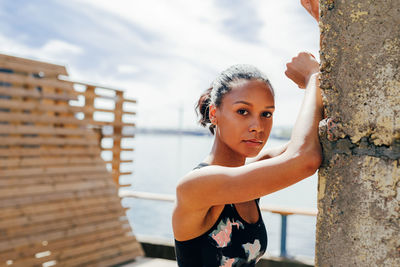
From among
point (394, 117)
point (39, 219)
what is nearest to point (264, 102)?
point (394, 117)

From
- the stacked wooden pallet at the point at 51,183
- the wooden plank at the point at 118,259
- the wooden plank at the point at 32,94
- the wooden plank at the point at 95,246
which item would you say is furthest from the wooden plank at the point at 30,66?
the wooden plank at the point at 118,259

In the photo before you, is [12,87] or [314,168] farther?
[12,87]

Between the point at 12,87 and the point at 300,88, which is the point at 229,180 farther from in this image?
the point at 12,87

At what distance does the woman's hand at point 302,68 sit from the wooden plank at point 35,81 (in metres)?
4.57

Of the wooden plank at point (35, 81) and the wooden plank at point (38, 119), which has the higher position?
the wooden plank at point (35, 81)

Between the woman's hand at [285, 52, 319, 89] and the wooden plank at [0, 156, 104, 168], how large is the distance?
4487mm

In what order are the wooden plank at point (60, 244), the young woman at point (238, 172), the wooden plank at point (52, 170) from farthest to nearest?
the wooden plank at point (52, 170) < the wooden plank at point (60, 244) < the young woman at point (238, 172)

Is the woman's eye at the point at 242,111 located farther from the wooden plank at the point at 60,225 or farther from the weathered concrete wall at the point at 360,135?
the wooden plank at the point at 60,225

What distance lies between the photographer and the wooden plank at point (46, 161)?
482 centimetres

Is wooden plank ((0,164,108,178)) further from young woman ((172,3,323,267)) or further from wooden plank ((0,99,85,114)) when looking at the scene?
young woman ((172,3,323,267))

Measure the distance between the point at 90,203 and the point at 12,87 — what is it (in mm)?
1847

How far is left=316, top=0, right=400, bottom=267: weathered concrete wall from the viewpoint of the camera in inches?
32.8

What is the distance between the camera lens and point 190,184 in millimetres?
1119

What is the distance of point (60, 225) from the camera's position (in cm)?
516
